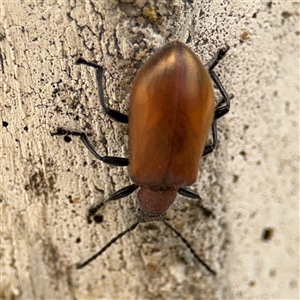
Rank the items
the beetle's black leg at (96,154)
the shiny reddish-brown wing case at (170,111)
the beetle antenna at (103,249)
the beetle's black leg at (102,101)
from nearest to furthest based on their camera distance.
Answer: the shiny reddish-brown wing case at (170,111)
the beetle's black leg at (102,101)
the beetle's black leg at (96,154)
the beetle antenna at (103,249)

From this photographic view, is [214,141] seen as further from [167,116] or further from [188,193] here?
[167,116]

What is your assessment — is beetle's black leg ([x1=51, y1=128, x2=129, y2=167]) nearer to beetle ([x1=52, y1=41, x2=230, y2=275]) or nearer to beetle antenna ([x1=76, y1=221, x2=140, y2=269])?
beetle ([x1=52, y1=41, x2=230, y2=275])

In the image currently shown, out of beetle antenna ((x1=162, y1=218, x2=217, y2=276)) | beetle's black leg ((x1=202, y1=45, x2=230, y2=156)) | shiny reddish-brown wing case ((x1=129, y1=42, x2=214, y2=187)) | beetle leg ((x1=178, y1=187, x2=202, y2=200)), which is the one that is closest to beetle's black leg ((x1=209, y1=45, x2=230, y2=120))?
beetle's black leg ((x1=202, y1=45, x2=230, y2=156))

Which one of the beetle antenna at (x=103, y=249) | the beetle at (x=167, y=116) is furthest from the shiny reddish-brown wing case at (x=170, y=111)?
the beetle antenna at (x=103, y=249)

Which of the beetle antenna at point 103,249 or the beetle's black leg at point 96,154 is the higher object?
the beetle's black leg at point 96,154

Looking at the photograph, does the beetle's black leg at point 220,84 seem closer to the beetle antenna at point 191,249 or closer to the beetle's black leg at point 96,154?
the beetle's black leg at point 96,154

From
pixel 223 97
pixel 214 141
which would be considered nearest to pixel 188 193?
pixel 214 141
